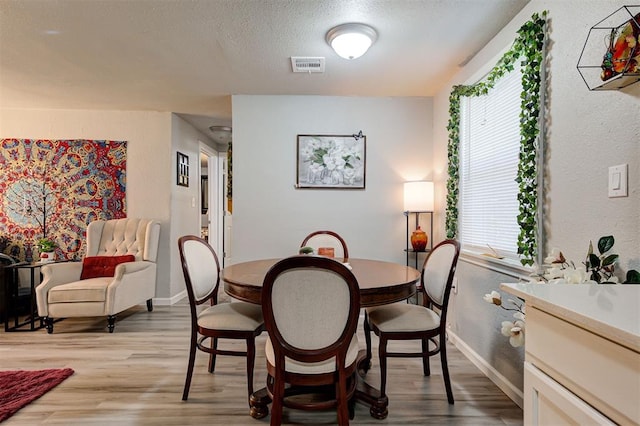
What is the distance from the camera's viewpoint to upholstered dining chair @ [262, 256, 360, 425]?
1428mm

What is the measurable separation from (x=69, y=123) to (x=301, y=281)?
410 cm

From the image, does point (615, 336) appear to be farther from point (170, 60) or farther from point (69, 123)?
point (69, 123)

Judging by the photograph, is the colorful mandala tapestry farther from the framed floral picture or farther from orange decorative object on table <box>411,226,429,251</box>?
orange decorative object on table <box>411,226,429,251</box>

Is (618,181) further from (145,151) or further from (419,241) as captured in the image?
(145,151)

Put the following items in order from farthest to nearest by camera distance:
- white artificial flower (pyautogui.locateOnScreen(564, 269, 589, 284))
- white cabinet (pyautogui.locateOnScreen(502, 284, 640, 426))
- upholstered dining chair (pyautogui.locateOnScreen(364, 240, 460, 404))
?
1. upholstered dining chair (pyautogui.locateOnScreen(364, 240, 460, 404))
2. white artificial flower (pyautogui.locateOnScreen(564, 269, 589, 284))
3. white cabinet (pyautogui.locateOnScreen(502, 284, 640, 426))

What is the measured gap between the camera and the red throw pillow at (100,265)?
3490 mm

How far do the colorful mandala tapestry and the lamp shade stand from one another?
3.36 m

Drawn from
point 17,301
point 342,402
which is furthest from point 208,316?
point 17,301

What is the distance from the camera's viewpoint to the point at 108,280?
3363mm

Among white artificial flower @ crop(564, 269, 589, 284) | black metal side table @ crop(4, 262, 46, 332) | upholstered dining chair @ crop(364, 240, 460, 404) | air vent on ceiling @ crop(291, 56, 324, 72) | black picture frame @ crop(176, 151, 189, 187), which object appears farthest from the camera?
black picture frame @ crop(176, 151, 189, 187)

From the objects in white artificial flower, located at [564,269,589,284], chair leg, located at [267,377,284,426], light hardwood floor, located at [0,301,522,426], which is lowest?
light hardwood floor, located at [0,301,522,426]

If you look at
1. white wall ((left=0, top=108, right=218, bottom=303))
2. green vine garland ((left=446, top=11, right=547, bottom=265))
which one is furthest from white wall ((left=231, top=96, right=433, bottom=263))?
green vine garland ((left=446, top=11, right=547, bottom=265))

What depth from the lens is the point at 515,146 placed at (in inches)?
85.2

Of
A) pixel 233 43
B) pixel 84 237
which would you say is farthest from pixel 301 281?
pixel 84 237
